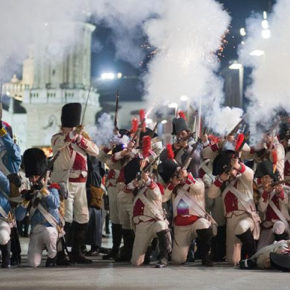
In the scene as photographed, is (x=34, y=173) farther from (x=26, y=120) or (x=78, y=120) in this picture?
(x=26, y=120)

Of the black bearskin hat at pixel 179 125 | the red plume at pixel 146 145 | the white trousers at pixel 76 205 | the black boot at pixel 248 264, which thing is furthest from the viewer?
the black bearskin hat at pixel 179 125

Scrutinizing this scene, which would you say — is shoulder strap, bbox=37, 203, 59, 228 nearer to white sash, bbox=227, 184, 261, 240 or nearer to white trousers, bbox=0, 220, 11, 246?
white trousers, bbox=0, 220, 11, 246

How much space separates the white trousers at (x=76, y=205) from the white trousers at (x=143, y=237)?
2.90 ft

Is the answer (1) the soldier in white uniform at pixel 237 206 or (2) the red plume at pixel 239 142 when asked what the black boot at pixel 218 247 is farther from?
(2) the red plume at pixel 239 142

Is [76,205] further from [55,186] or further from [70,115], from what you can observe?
[70,115]

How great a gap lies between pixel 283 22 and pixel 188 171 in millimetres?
3611

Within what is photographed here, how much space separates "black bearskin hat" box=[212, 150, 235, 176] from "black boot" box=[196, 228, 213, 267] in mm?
999

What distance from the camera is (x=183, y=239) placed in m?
10.2

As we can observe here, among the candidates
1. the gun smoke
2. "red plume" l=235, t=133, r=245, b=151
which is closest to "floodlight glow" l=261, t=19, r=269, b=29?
the gun smoke

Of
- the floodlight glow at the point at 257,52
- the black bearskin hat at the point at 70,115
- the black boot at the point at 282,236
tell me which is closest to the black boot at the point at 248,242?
the black boot at the point at 282,236

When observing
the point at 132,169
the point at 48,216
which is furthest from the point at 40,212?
the point at 132,169

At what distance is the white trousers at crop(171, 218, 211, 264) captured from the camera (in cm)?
1020

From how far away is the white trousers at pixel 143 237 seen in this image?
1004cm

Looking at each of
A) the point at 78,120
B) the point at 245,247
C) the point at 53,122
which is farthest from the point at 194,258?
the point at 53,122
